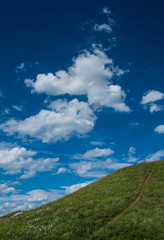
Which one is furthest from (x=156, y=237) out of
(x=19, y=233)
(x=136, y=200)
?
(x=19, y=233)

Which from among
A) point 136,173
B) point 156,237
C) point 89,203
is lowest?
point 156,237

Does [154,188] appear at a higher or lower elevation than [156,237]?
higher

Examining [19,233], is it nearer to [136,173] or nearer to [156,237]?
[156,237]

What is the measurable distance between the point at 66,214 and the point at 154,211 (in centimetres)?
1126

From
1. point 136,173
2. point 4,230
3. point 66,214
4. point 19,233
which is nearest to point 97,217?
point 66,214

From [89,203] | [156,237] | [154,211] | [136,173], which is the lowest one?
[156,237]

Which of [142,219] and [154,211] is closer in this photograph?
[142,219]

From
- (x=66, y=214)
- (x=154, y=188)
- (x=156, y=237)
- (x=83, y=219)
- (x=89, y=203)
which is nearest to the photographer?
(x=156, y=237)

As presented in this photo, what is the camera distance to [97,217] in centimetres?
2284

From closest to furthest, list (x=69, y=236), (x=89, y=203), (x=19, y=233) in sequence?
(x=69, y=236) → (x=19, y=233) → (x=89, y=203)

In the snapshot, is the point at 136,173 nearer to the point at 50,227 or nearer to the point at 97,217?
the point at 97,217

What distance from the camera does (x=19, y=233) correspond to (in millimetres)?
20812

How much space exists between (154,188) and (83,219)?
15.6 m

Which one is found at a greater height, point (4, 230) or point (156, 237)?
point (4, 230)
